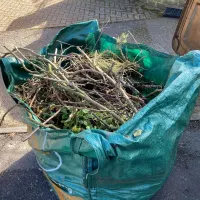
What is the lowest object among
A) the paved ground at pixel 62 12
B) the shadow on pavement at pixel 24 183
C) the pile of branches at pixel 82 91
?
the shadow on pavement at pixel 24 183

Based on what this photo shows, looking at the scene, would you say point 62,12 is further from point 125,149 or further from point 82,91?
point 125,149

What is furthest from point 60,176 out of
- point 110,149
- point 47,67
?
point 47,67

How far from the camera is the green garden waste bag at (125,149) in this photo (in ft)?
4.08

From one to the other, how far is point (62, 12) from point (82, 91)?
3750 mm

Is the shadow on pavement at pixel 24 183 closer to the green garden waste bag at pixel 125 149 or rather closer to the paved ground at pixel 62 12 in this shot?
the green garden waste bag at pixel 125 149

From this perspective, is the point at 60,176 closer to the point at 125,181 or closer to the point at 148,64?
the point at 125,181

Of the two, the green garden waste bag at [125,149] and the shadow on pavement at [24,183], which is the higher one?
the green garden waste bag at [125,149]

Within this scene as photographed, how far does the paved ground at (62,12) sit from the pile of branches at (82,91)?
2.86 metres

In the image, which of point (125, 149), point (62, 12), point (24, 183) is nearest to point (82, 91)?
point (125, 149)

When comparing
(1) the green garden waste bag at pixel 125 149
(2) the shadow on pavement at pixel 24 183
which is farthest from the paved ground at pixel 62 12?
(1) the green garden waste bag at pixel 125 149

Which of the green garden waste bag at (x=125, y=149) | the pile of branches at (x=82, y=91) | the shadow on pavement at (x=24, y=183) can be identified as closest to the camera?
the green garden waste bag at (x=125, y=149)

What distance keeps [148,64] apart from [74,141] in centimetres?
99

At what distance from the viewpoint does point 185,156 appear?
250 centimetres

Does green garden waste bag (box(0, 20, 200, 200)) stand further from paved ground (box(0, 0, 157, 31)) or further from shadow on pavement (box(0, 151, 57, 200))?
paved ground (box(0, 0, 157, 31))
